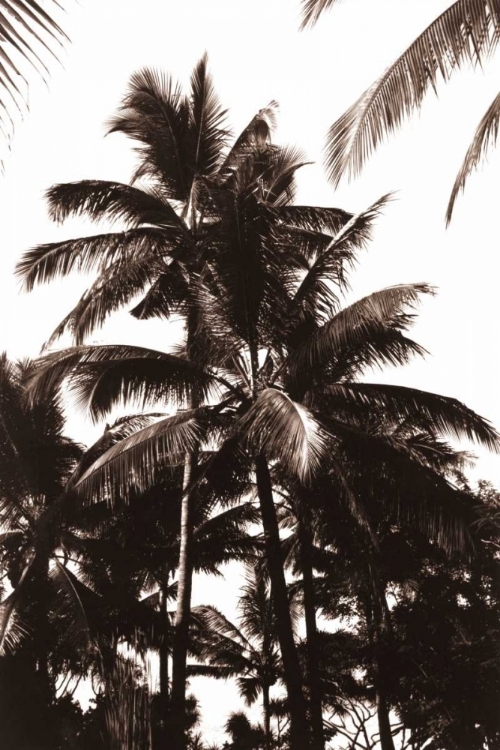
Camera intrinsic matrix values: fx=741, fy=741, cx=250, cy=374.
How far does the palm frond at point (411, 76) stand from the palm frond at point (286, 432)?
290 cm

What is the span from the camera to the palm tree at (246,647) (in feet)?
81.2

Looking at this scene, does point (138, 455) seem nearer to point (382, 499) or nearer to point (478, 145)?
point (382, 499)

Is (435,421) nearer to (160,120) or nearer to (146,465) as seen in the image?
(146,465)

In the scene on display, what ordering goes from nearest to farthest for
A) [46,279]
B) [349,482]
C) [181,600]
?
[349,482]
[181,600]
[46,279]

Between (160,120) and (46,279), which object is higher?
(160,120)

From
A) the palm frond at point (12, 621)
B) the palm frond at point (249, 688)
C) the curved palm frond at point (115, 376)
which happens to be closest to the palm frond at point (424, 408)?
the curved palm frond at point (115, 376)

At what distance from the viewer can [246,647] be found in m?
26.1

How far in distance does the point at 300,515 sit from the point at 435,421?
3837 millimetres

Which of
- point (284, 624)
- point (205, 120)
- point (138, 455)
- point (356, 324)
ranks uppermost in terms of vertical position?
point (205, 120)

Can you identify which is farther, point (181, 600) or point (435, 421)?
point (181, 600)

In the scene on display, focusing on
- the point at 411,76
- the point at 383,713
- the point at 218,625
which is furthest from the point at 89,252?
the point at 218,625

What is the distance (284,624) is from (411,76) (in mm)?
6610

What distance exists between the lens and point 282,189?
509 inches

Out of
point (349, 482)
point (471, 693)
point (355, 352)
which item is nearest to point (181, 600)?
point (349, 482)
